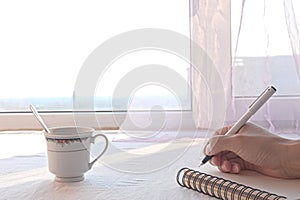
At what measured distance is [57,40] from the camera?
1.49m

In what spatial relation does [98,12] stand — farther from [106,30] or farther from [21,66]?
[21,66]

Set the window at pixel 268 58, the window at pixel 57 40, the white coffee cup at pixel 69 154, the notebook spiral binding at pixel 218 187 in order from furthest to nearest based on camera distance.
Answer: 1. the window at pixel 57 40
2. the window at pixel 268 58
3. the white coffee cup at pixel 69 154
4. the notebook spiral binding at pixel 218 187

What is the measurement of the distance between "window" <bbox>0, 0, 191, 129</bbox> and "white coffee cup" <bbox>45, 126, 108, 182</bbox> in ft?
1.93

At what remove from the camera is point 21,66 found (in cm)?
151

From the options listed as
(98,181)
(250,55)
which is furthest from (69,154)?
(250,55)

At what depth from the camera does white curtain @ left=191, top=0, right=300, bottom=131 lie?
128cm

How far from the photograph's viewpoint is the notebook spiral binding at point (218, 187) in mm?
648

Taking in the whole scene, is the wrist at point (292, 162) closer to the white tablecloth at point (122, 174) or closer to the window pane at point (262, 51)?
the white tablecloth at point (122, 174)

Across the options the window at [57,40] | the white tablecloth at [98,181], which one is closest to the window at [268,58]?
the window at [57,40]

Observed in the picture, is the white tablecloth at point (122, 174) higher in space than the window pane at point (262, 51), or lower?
lower

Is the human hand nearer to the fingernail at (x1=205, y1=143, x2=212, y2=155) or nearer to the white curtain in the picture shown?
the fingernail at (x1=205, y1=143, x2=212, y2=155)

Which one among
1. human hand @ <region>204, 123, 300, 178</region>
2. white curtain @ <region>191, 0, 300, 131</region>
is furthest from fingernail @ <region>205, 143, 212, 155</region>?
white curtain @ <region>191, 0, 300, 131</region>

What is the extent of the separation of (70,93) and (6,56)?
248mm

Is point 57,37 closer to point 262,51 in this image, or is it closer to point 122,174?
point 262,51
